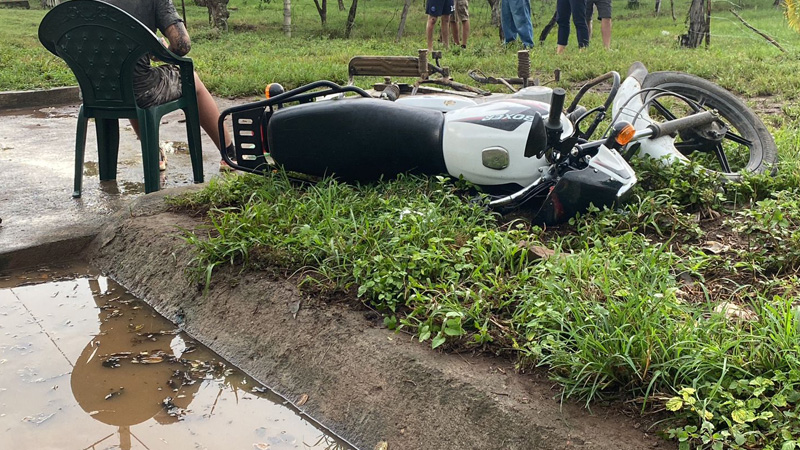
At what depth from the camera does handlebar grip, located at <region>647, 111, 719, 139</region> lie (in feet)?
12.5

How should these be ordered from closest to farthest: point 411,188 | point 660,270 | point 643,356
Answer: point 643,356, point 660,270, point 411,188

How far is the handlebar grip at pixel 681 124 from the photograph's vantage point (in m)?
3.82

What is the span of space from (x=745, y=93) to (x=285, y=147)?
509 centimetres

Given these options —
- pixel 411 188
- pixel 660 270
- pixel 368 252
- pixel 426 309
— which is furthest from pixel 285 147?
pixel 660 270

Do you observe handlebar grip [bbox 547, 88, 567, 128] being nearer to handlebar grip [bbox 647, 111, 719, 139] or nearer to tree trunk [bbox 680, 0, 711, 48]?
Answer: handlebar grip [bbox 647, 111, 719, 139]

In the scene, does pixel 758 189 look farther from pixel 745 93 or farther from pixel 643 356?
pixel 745 93

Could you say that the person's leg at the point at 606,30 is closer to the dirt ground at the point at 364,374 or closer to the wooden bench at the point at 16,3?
the dirt ground at the point at 364,374

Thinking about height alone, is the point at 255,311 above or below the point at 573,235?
below

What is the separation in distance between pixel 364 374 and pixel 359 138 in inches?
56.4

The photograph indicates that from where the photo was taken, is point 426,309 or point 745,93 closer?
point 426,309

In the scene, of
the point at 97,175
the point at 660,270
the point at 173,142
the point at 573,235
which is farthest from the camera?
the point at 173,142

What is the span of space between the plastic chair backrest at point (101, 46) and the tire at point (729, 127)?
302 cm

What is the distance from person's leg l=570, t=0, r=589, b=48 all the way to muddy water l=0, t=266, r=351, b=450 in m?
8.84

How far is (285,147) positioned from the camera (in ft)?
12.6
